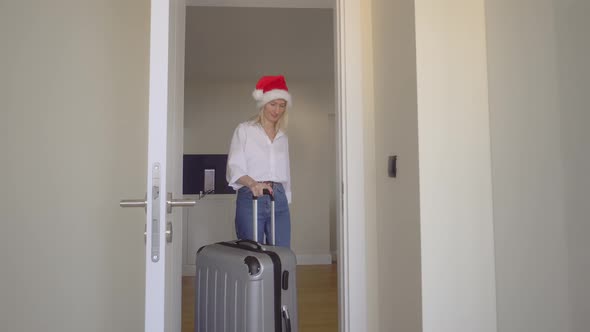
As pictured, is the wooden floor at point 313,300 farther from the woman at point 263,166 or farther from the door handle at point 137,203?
the door handle at point 137,203

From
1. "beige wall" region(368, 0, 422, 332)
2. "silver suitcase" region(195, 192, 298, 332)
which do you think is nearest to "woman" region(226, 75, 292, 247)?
"silver suitcase" region(195, 192, 298, 332)

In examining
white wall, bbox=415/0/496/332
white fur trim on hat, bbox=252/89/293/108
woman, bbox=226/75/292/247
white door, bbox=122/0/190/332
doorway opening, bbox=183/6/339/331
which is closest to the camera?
white door, bbox=122/0/190/332

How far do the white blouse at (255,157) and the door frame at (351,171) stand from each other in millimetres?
437

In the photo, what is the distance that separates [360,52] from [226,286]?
1127mm

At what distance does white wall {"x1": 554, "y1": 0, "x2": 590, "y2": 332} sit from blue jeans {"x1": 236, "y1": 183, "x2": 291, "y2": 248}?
118 cm

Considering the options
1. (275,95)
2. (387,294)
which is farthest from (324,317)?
(275,95)

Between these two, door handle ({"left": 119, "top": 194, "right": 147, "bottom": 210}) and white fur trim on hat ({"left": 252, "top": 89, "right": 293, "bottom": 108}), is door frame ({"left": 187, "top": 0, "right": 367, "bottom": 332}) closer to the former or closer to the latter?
white fur trim on hat ({"left": 252, "top": 89, "right": 293, "bottom": 108})

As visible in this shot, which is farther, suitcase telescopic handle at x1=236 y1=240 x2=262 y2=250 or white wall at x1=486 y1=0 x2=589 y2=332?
suitcase telescopic handle at x1=236 y1=240 x2=262 y2=250

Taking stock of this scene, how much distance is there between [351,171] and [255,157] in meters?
0.56

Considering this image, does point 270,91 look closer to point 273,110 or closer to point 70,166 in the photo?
point 273,110

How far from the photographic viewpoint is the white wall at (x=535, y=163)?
0.91 meters

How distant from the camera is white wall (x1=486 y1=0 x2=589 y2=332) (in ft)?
2.99

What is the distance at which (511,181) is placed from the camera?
3.46ft

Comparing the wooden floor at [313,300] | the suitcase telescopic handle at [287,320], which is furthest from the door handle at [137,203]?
the wooden floor at [313,300]
